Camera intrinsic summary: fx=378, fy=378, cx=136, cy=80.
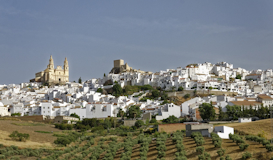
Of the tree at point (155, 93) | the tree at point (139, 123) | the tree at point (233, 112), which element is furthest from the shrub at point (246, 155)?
the tree at point (155, 93)

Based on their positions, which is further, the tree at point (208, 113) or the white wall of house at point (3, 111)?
the white wall of house at point (3, 111)

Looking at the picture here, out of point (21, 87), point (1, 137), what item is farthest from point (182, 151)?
point (21, 87)

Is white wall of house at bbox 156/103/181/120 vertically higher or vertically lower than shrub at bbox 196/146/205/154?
higher

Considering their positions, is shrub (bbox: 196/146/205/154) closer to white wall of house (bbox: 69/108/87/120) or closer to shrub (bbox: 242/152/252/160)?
shrub (bbox: 242/152/252/160)

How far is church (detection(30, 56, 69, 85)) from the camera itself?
100169mm

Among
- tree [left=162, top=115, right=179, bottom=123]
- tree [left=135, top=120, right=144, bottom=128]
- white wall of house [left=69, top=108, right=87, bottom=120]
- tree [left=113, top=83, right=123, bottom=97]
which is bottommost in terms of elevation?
tree [left=135, top=120, right=144, bottom=128]

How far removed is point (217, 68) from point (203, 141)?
207ft

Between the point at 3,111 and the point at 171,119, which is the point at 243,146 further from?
the point at 3,111

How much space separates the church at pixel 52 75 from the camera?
329 ft

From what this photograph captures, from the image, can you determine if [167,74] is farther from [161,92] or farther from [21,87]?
[21,87]

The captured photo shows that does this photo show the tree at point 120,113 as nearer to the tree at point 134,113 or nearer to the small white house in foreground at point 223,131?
the tree at point 134,113

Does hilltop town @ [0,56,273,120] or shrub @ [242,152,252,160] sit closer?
shrub @ [242,152,252,160]

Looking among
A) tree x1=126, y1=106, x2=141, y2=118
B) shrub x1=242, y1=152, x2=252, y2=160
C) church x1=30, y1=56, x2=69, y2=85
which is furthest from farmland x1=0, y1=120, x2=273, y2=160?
church x1=30, y1=56, x2=69, y2=85

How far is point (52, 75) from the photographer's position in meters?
101
